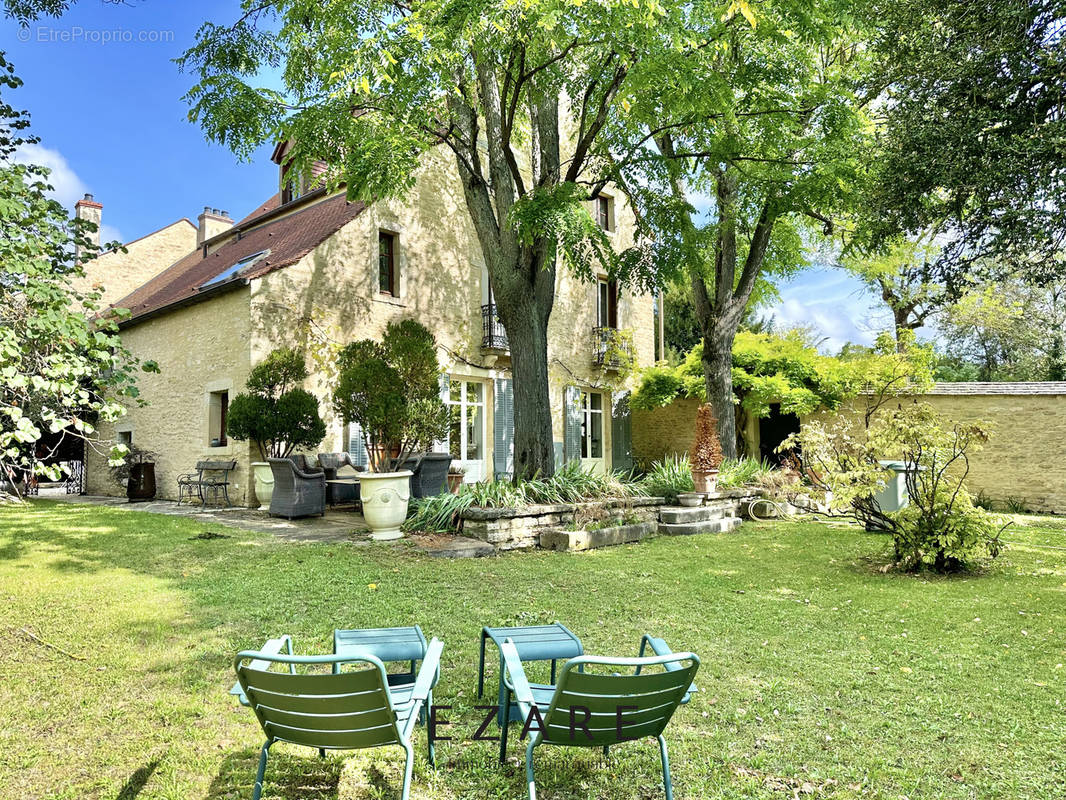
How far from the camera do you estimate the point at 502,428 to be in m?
15.3

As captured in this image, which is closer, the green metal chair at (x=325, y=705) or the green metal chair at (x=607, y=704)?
the green metal chair at (x=325, y=705)

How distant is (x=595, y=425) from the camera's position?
730 inches

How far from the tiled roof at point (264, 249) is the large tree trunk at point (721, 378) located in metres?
7.78

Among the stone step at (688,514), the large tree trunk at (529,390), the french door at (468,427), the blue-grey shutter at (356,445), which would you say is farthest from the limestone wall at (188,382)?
the stone step at (688,514)

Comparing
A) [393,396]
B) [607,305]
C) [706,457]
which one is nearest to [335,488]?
[393,396]

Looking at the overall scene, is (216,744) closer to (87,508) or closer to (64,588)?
(64,588)

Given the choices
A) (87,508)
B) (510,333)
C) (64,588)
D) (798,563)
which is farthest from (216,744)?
(87,508)

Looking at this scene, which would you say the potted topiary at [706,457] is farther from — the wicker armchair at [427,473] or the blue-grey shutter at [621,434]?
the blue-grey shutter at [621,434]

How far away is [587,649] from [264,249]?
42.8ft

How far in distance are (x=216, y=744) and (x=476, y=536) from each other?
5.32 m

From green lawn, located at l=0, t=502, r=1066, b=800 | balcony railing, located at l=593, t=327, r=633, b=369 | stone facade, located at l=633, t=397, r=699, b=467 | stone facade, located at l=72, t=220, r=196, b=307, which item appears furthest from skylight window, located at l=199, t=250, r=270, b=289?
stone facade, located at l=633, t=397, r=699, b=467

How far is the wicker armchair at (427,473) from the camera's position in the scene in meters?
10.0

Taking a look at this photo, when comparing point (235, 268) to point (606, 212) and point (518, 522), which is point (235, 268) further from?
point (606, 212)

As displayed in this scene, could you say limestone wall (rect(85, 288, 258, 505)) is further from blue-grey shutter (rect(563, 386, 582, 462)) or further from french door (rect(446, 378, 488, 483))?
blue-grey shutter (rect(563, 386, 582, 462))
